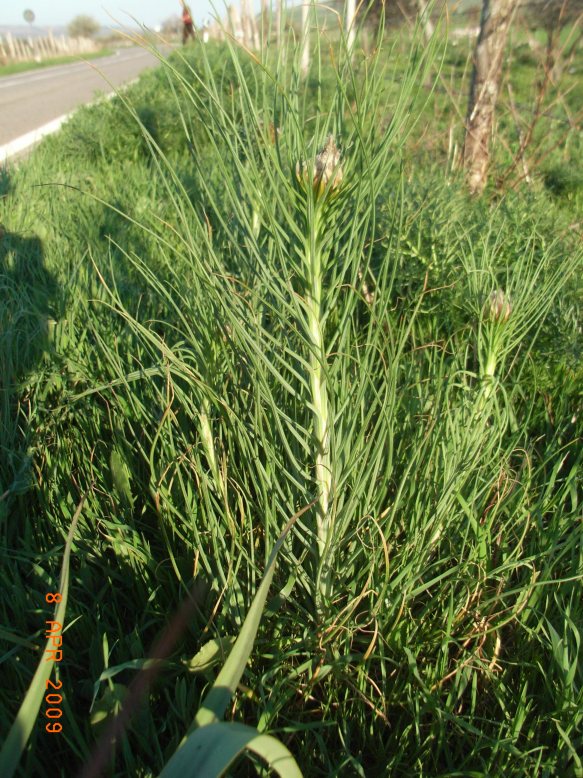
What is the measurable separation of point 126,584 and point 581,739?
2.90 ft

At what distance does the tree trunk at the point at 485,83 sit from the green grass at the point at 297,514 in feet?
9.35

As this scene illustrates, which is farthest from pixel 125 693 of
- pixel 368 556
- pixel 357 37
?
pixel 357 37

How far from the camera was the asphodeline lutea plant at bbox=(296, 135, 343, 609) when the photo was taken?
0.91m

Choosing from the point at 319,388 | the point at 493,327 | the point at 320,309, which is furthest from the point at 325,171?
the point at 493,327

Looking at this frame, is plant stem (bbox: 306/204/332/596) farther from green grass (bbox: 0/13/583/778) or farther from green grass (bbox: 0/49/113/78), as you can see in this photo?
green grass (bbox: 0/49/113/78)

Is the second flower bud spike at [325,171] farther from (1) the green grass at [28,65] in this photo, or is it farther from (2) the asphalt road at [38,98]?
(1) the green grass at [28,65]

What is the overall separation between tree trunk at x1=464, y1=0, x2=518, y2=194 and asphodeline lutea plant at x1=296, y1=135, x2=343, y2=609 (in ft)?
11.3

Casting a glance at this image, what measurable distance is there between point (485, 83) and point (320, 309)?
3870mm

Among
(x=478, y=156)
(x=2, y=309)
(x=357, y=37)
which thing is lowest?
(x=478, y=156)

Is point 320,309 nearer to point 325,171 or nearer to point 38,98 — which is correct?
point 325,171

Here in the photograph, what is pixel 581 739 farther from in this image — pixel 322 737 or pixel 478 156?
pixel 478 156

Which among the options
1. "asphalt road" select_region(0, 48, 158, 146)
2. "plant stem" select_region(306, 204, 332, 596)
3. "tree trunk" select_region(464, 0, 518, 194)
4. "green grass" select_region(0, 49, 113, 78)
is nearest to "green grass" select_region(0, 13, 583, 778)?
"plant stem" select_region(306, 204, 332, 596)

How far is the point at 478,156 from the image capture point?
414 cm

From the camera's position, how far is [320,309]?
1.07m
